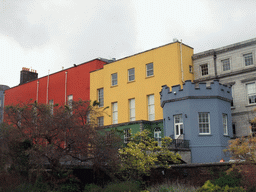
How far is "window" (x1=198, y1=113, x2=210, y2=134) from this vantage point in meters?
25.0

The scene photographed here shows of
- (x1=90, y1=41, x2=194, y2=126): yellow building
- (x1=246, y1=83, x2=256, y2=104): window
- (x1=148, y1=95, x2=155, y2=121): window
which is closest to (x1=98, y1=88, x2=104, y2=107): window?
(x1=90, y1=41, x2=194, y2=126): yellow building

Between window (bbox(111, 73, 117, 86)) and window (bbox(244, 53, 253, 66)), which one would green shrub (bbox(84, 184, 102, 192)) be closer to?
window (bbox(244, 53, 253, 66))

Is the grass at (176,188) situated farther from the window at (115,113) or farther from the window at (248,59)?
the window at (115,113)

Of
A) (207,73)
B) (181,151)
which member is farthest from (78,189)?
(207,73)

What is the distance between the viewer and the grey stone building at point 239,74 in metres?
28.4

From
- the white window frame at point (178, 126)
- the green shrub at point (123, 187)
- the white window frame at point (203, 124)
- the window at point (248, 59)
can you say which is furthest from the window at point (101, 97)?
the green shrub at point (123, 187)

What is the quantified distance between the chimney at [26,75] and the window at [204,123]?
120 ft

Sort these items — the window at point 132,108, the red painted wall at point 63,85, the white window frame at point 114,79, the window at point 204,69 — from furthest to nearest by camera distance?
the red painted wall at point 63,85, the white window frame at point 114,79, the window at point 132,108, the window at point 204,69

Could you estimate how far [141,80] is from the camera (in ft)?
114

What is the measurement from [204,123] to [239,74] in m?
7.47

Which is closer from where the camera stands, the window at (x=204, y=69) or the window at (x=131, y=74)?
the window at (x=204, y=69)

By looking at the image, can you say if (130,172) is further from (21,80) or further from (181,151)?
(21,80)

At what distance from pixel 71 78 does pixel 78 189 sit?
2802 centimetres

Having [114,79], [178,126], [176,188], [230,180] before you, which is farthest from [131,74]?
[230,180]
